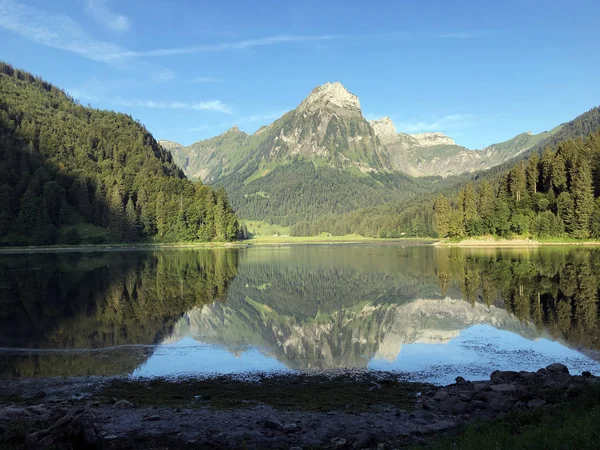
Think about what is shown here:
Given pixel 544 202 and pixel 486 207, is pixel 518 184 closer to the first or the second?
pixel 486 207

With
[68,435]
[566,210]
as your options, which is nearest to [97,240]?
[566,210]

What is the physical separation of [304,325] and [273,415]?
22166mm

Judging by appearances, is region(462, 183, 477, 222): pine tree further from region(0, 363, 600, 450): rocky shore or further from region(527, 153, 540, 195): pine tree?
region(0, 363, 600, 450): rocky shore

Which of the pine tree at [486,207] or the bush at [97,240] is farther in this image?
the bush at [97,240]

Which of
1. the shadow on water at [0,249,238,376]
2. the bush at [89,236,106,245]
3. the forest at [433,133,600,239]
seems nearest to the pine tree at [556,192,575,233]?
the forest at [433,133,600,239]

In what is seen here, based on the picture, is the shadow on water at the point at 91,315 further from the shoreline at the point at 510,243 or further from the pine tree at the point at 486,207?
the pine tree at the point at 486,207

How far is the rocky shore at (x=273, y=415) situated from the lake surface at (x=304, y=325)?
400 cm

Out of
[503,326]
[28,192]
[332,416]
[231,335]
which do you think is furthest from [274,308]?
[28,192]

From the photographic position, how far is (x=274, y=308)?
49.3 meters

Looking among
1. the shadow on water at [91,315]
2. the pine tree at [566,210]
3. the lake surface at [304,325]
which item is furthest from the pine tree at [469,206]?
the shadow on water at [91,315]

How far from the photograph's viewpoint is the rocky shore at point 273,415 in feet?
49.2

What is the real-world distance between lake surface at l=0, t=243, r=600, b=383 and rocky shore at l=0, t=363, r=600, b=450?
400 cm

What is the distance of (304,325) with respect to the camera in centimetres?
4006

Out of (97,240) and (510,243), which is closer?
(510,243)
